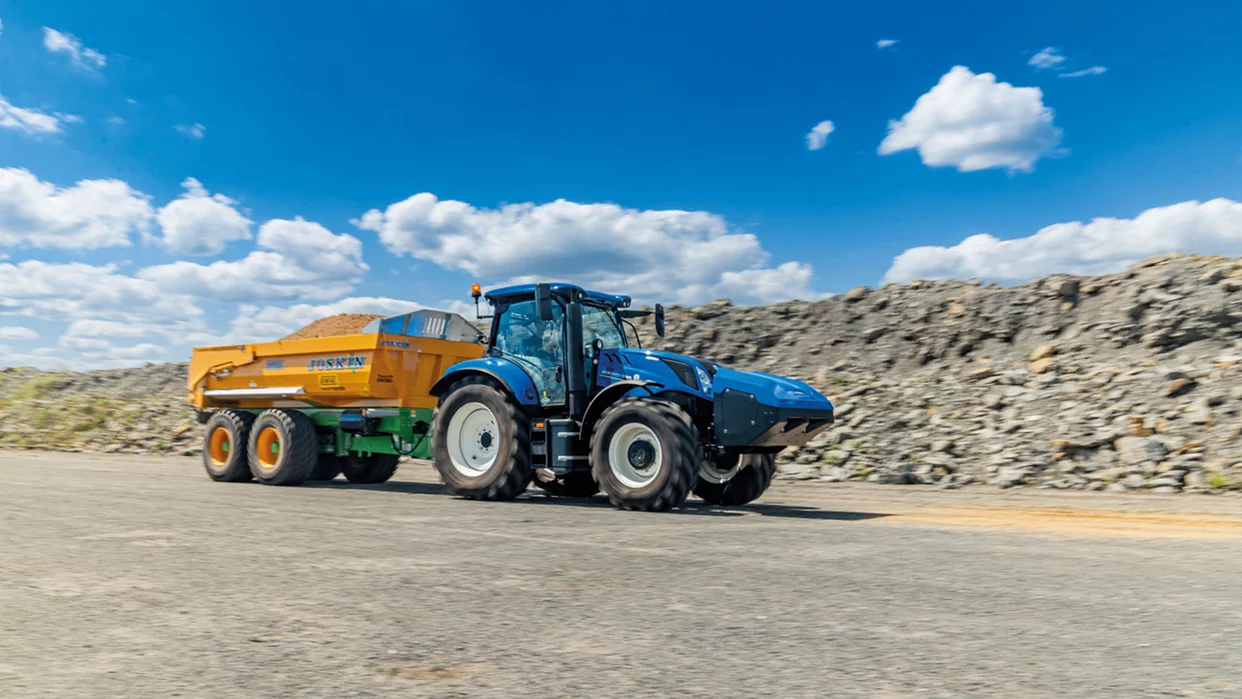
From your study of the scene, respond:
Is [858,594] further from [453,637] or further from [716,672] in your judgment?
[453,637]

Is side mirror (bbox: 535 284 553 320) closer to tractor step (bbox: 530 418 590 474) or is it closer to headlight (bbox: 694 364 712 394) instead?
tractor step (bbox: 530 418 590 474)

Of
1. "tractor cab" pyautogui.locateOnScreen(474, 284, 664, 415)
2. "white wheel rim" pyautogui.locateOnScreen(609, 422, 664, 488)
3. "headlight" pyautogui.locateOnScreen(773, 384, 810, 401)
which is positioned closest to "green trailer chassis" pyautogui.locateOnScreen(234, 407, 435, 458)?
"tractor cab" pyautogui.locateOnScreen(474, 284, 664, 415)

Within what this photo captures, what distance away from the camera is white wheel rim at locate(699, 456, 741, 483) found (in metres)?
10.5

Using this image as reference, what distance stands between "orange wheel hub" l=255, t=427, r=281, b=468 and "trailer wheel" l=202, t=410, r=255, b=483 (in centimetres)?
46

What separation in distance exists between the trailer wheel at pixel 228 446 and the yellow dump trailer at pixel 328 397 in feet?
0.05

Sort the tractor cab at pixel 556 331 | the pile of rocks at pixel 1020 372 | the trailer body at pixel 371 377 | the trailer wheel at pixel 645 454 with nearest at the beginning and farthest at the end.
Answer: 1. the trailer wheel at pixel 645 454
2. the tractor cab at pixel 556 331
3. the trailer body at pixel 371 377
4. the pile of rocks at pixel 1020 372

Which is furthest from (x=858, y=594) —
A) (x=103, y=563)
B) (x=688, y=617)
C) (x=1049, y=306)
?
(x=1049, y=306)

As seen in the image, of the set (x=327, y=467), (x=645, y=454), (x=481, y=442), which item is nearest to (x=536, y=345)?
(x=481, y=442)

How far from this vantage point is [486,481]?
33.9 feet

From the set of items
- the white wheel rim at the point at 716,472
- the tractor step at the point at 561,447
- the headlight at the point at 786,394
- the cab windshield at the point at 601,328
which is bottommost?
the white wheel rim at the point at 716,472

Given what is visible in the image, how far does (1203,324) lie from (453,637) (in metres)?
17.6

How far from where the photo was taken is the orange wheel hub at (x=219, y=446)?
45.4 ft

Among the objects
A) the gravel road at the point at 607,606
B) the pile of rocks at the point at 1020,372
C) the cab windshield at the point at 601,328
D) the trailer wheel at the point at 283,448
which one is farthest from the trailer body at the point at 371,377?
the pile of rocks at the point at 1020,372

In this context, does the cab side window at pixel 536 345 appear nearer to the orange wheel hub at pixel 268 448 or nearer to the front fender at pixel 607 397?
the front fender at pixel 607 397
